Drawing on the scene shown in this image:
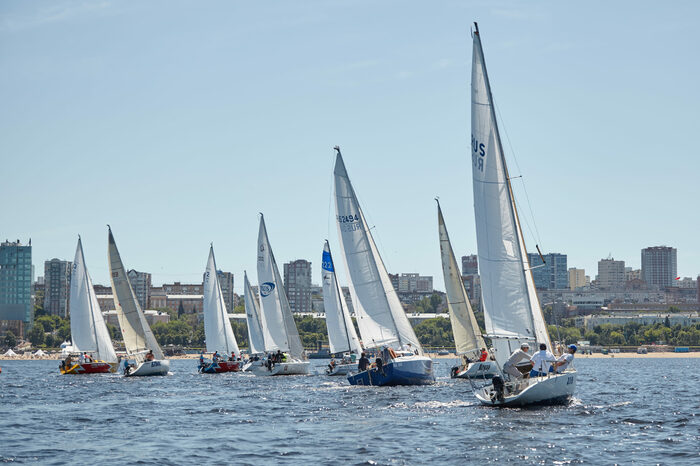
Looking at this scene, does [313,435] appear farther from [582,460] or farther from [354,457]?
[582,460]

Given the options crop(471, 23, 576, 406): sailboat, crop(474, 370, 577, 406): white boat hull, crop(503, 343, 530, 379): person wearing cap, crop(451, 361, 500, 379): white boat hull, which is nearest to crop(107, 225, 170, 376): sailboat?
crop(451, 361, 500, 379): white boat hull

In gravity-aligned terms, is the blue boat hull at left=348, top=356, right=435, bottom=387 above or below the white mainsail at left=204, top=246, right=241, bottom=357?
below

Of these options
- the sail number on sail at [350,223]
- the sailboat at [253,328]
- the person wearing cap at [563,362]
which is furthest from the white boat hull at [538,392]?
the sailboat at [253,328]

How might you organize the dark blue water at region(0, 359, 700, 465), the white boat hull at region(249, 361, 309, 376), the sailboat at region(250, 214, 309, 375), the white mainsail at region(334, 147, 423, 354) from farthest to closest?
1. the sailboat at region(250, 214, 309, 375)
2. the white boat hull at region(249, 361, 309, 376)
3. the white mainsail at region(334, 147, 423, 354)
4. the dark blue water at region(0, 359, 700, 465)

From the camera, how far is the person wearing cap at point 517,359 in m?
31.9

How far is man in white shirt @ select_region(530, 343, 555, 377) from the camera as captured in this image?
3156 centimetres

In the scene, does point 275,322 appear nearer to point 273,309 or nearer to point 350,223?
point 273,309

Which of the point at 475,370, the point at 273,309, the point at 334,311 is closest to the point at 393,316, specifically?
the point at 475,370

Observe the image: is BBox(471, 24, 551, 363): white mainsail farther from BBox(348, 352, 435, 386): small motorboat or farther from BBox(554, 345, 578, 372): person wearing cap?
BBox(348, 352, 435, 386): small motorboat

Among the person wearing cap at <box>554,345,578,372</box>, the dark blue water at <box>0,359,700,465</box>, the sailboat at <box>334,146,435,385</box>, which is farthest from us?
the sailboat at <box>334,146,435,385</box>

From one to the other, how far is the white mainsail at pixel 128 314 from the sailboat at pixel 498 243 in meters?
40.4

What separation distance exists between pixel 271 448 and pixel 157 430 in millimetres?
5913

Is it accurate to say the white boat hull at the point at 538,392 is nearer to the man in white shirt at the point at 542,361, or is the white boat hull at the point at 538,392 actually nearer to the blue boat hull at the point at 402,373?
the man in white shirt at the point at 542,361

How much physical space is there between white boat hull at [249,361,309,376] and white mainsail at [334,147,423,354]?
16847 millimetres
